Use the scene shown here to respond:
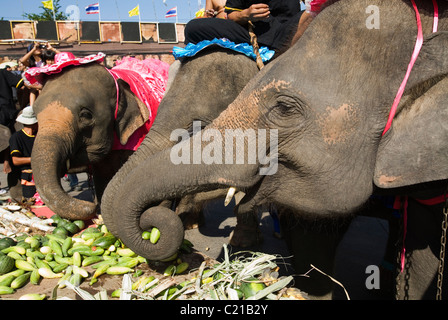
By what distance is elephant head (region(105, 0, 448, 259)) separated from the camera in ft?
6.06

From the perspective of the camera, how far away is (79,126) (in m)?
4.18

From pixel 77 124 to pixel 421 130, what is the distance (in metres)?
3.51

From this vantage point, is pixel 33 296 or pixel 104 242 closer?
pixel 33 296

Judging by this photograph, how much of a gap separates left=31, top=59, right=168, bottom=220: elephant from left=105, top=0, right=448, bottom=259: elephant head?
1.68 metres

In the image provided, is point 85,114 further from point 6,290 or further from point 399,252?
point 399,252

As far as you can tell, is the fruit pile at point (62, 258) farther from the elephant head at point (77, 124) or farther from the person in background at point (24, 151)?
the person in background at point (24, 151)

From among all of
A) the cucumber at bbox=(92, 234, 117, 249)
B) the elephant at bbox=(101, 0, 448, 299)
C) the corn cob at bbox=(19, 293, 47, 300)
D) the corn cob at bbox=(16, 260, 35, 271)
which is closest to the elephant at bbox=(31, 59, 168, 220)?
the cucumber at bbox=(92, 234, 117, 249)

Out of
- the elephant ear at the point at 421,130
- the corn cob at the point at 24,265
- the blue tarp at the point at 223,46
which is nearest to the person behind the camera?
the elephant ear at the point at 421,130

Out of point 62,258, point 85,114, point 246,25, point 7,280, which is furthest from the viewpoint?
point 85,114

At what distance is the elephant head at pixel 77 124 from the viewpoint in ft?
11.2

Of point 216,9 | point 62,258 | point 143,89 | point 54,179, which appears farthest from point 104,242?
point 143,89

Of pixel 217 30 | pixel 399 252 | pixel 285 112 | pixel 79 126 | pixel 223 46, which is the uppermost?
pixel 217 30

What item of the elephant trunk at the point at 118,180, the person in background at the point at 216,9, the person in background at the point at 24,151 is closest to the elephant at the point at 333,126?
the elephant trunk at the point at 118,180
